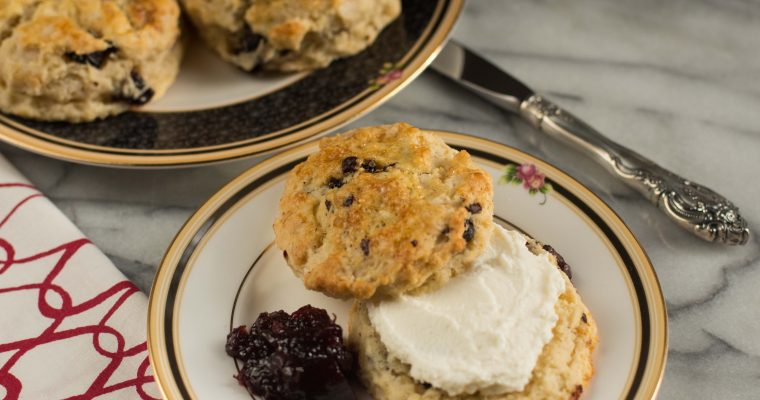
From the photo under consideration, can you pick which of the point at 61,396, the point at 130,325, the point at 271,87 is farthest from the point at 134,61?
the point at 61,396

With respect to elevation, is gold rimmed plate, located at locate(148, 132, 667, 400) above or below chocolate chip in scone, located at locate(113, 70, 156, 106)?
above

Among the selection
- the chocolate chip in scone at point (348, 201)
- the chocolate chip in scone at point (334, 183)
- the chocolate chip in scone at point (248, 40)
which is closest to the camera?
the chocolate chip in scone at point (348, 201)

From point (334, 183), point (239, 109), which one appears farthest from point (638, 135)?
point (239, 109)

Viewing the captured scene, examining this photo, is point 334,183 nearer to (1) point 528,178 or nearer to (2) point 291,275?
(2) point 291,275

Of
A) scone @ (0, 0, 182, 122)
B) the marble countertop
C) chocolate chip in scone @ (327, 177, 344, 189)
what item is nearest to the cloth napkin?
the marble countertop

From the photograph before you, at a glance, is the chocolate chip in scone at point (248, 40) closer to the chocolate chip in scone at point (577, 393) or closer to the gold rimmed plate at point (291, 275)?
the gold rimmed plate at point (291, 275)

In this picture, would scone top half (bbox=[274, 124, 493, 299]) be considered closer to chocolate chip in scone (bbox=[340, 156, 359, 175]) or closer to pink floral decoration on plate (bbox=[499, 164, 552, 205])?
chocolate chip in scone (bbox=[340, 156, 359, 175])

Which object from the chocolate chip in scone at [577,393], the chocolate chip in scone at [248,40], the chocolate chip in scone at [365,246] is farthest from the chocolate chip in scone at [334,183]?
the chocolate chip in scone at [248,40]
